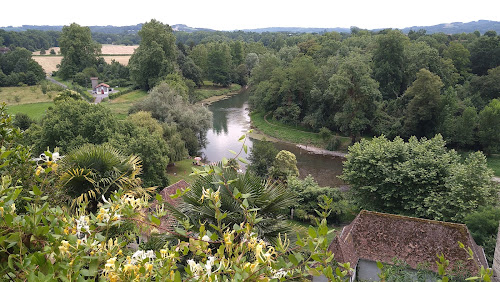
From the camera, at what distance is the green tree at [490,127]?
29094 mm

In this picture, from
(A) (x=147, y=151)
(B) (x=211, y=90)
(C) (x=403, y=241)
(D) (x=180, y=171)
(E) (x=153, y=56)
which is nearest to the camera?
(C) (x=403, y=241)

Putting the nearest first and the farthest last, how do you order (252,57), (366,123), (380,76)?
(366,123) → (380,76) → (252,57)

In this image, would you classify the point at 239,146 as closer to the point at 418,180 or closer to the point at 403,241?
the point at 418,180

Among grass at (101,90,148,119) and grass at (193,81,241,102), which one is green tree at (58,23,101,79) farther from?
grass at (193,81,241,102)

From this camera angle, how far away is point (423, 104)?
31.7 metres

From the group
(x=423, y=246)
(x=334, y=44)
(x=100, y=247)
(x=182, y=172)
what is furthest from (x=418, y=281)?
(x=334, y=44)

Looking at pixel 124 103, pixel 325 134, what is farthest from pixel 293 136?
pixel 124 103

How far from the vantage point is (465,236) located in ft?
40.7

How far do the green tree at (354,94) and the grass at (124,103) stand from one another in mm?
21282

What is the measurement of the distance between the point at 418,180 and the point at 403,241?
4.85 meters

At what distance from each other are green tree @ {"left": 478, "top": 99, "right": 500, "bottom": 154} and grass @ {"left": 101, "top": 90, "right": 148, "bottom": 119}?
107ft

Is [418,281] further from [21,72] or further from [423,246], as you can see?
[21,72]

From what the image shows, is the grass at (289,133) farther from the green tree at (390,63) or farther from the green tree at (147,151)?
the green tree at (147,151)

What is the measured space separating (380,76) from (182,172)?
23240 millimetres
